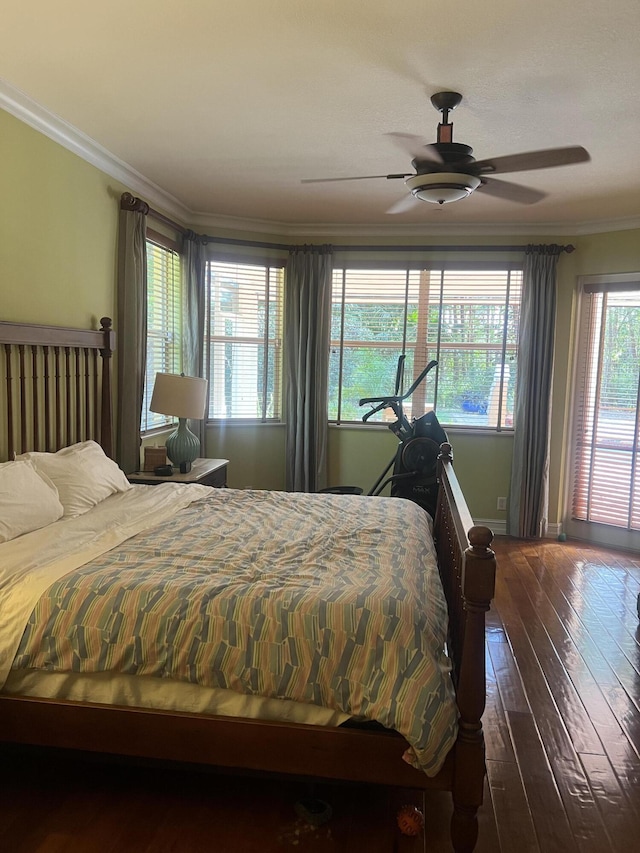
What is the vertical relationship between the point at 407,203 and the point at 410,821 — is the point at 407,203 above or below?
above

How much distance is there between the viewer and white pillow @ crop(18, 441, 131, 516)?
114 inches

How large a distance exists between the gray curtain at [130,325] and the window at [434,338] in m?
1.98

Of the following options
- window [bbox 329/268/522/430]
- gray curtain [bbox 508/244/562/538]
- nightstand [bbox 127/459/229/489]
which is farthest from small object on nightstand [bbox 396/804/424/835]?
window [bbox 329/268/522/430]

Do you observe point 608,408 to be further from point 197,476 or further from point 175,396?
point 175,396

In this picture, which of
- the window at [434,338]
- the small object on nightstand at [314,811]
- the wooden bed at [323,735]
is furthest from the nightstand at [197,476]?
the small object on nightstand at [314,811]

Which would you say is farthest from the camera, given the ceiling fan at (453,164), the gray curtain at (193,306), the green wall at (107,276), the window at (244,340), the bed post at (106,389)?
the window at (244,340)

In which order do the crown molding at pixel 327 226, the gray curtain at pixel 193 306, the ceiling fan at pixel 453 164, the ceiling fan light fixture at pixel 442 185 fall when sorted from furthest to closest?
the gray curtain at pixel 193 306
the crown molding at pixel 327 226
the ceiling fan light fixture at pixel 442 185
the ceiling fan at pixel 453 164

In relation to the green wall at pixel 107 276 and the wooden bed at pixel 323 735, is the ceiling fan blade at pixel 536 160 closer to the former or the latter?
the wooden bed at pixel 323 735

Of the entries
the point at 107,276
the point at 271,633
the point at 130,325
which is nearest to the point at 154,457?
the point at 130,325

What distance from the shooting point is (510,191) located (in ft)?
9.91

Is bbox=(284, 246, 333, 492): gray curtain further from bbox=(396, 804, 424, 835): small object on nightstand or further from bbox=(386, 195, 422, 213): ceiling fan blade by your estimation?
bbox=(396, 804, 424, 835): small object on nightstand

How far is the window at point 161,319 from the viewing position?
452 cm

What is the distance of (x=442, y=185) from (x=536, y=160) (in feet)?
1.31

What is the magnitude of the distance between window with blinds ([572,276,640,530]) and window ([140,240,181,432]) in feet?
11.4
